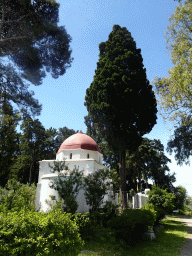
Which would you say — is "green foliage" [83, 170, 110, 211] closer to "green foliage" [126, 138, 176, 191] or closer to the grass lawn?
the grass lawn

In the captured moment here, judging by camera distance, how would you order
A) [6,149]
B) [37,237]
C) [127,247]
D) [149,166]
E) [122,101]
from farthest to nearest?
[149,166], [122,101], [6,149], [127,247], [37,237]

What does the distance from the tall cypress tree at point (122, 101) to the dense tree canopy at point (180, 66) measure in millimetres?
2238

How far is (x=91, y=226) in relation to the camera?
31.4ft

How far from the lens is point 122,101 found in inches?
585

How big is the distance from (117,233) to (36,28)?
40.8 feet

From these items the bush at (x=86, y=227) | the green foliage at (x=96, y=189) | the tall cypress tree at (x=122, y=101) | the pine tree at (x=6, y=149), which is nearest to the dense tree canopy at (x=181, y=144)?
the tall cypress tree at (x=122, y=101)

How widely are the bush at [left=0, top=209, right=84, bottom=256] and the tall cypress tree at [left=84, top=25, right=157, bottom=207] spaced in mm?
10682

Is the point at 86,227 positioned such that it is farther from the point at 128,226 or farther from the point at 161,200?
the point at 161,200

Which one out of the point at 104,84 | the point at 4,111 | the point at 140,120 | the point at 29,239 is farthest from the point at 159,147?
the point at 29,239

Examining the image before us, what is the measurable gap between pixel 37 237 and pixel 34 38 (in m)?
11.7

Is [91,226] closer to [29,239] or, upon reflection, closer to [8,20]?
[29,239]

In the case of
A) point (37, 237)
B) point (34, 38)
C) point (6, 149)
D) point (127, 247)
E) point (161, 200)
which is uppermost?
point (34, 38)

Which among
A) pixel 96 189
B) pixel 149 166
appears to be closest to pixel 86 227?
pixel 96 189

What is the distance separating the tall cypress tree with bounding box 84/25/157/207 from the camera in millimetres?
14820
